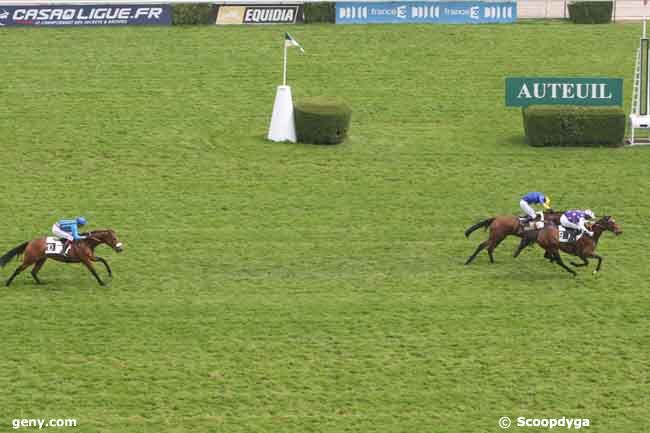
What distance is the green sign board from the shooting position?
98.9 ft

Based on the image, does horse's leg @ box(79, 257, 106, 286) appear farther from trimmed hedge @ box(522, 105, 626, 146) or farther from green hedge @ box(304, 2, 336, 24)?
green hedge @ box(304, 2, 336, 24)

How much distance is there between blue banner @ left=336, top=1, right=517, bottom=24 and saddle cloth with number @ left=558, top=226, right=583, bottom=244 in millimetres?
19383

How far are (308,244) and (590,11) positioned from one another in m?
20.1

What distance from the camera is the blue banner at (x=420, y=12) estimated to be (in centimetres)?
3994

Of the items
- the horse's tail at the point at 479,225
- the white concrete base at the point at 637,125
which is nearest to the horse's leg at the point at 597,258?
the horse's tail at the point at 479,225

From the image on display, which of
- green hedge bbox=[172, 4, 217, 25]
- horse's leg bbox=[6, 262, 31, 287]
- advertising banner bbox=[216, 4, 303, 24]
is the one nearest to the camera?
horse's leg bbox=[6, 262, 31, 287]

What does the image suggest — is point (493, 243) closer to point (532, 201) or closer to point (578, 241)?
point (532, 201)

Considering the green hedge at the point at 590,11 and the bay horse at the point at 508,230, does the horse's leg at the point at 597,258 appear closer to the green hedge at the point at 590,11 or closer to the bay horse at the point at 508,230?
the bay horse at the point at 508,230

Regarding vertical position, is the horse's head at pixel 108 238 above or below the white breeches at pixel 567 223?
below

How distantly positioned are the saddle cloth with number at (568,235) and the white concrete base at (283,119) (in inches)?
399

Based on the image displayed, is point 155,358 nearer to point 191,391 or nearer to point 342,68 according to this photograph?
point 191,391

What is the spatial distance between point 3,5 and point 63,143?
11623 mm

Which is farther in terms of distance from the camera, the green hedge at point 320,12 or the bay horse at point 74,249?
the green hedge at point 320,12

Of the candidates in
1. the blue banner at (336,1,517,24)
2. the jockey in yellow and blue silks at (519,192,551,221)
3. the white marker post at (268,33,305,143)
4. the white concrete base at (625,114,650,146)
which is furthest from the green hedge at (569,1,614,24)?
the jockey in yellow and blue silks at (519,192,551,221)
